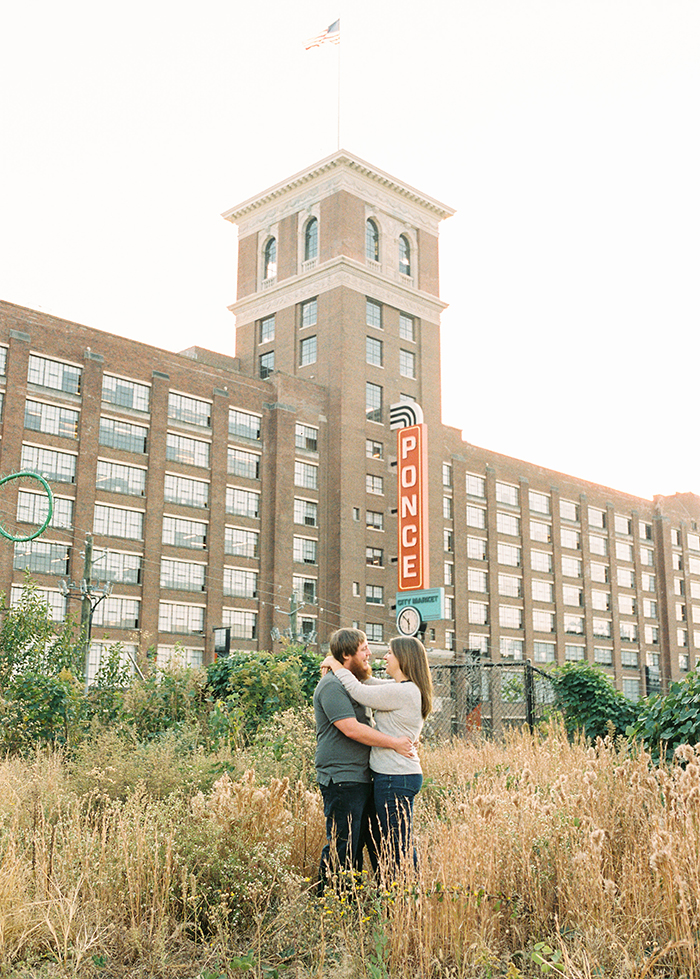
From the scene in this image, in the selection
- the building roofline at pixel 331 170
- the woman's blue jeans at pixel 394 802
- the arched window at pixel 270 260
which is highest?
the building roofline at pixel 331 170

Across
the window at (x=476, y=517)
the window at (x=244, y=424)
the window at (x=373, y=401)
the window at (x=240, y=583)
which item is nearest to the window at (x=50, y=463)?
the window at (x=240, y=583)

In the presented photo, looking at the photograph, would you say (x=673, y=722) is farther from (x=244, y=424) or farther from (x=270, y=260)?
(x=270, y=260)

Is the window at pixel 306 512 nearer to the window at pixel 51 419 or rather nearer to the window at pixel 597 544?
A: the window at pixel 51 419

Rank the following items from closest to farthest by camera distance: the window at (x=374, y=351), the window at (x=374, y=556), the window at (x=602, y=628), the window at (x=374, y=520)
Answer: the window at (x=374, y=556) → the window at (x=374, y=520) → the window at (x=374, y=351) → the window at (x=602, y=628)

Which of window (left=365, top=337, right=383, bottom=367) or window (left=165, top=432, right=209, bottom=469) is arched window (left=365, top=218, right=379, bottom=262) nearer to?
window (left=365, top=337, right=383, bottom=367)

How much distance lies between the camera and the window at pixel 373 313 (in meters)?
60.7

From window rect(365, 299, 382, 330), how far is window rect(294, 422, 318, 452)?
9037 mm

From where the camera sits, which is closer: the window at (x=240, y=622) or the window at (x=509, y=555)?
the window at (x=240, y=622)

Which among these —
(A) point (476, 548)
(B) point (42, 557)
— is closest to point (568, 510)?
(A) point (476, 548)

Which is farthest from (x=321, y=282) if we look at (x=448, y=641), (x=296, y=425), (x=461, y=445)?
(x=448, y=641)

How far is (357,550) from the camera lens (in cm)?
5541

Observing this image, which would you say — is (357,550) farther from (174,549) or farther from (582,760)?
(582,760)

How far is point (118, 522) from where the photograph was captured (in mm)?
46781

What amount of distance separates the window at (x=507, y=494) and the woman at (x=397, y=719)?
213 ft
